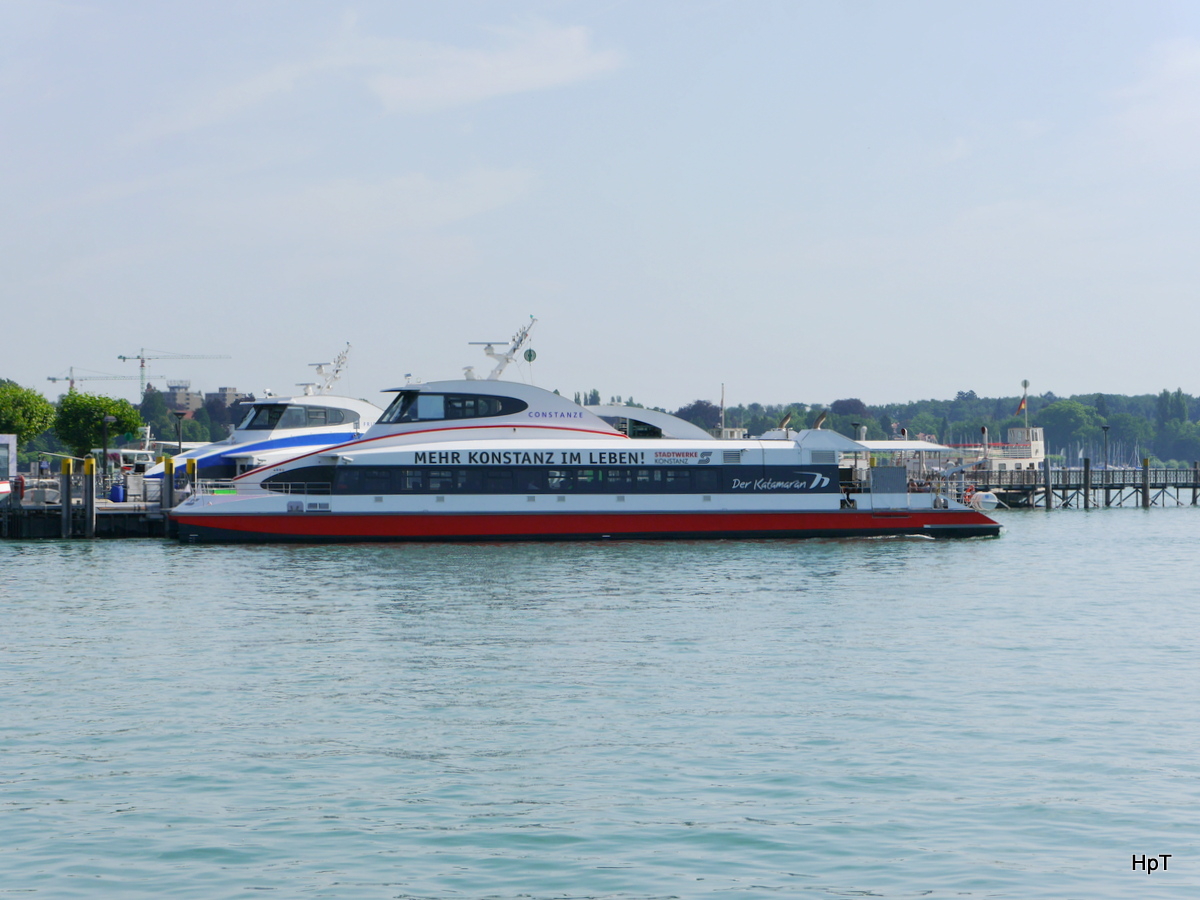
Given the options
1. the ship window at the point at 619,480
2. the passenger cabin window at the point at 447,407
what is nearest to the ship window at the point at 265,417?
the passenger cabin window at the point at 447,407

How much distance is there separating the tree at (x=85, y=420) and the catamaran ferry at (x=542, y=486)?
41.6 m

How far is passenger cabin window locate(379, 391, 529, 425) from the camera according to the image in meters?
47.0

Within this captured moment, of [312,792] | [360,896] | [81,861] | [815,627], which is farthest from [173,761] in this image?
[815,627]

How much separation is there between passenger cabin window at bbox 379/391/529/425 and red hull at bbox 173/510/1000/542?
13.4 ft

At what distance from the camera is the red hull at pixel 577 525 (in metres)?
44.1

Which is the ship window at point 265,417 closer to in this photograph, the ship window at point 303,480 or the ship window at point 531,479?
the ship window at point 303,480

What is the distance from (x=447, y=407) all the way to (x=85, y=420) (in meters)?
48.6

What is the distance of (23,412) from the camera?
85.1m

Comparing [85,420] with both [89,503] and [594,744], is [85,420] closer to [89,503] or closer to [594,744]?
[89,503]

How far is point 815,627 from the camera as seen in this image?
83.5ft

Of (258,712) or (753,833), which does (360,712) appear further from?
(753,833)

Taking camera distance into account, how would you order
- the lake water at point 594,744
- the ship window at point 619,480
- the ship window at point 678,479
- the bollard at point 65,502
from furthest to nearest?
1. the bollard at point 65,502
2. the ship window at point 678,479
3. the ship window at point 619,480
4. the lake water at point 594,744

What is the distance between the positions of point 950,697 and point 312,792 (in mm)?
9543

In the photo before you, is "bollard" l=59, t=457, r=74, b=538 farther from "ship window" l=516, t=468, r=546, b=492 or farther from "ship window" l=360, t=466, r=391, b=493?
"ship window" l=516, t=468, r=546, b=492
